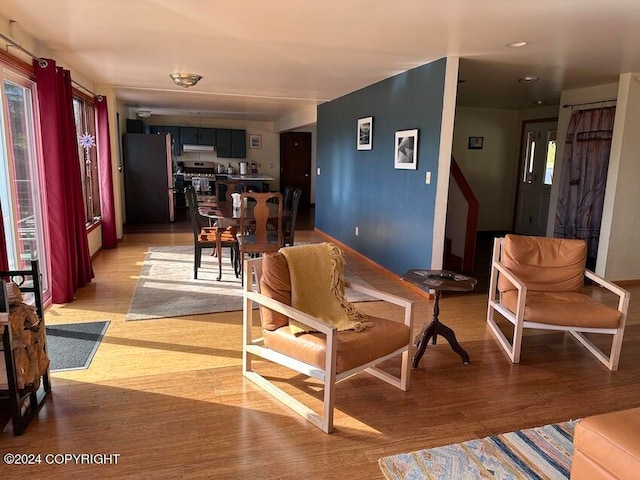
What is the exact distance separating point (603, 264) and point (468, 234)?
59.0 inches

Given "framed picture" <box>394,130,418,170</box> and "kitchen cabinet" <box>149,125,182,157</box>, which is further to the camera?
"kitchen cabinet" <box>149,125,182,157</box>

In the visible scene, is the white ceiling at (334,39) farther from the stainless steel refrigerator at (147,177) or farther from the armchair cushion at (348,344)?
the stainless steel refrigerator at (147,177)

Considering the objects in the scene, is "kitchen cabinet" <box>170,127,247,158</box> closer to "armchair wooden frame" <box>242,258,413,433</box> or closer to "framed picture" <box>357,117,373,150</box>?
"framed picture" <box>357,117,373,150</box>

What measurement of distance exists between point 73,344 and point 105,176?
3.62 m

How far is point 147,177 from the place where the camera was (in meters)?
8.33

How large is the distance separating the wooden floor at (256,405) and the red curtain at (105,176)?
2.82m

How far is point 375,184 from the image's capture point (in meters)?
5.59

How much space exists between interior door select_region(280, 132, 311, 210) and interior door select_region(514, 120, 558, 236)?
5631 millimetres

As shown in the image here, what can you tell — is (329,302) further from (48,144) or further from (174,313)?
(48,144)

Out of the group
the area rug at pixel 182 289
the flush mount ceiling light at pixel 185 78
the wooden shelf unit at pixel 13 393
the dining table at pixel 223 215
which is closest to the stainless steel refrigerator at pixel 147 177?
the area rug at pixel 182 289

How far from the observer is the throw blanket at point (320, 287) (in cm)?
259

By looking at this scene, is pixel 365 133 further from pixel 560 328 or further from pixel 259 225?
pixel 560 328

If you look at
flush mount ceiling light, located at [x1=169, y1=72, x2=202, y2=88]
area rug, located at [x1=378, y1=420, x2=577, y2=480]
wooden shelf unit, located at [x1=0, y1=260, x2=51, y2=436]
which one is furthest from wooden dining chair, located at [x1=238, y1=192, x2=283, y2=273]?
area rug, located at [x1=378, y1=420, x2=577, y2=480]

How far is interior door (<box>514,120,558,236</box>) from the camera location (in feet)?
23.9
